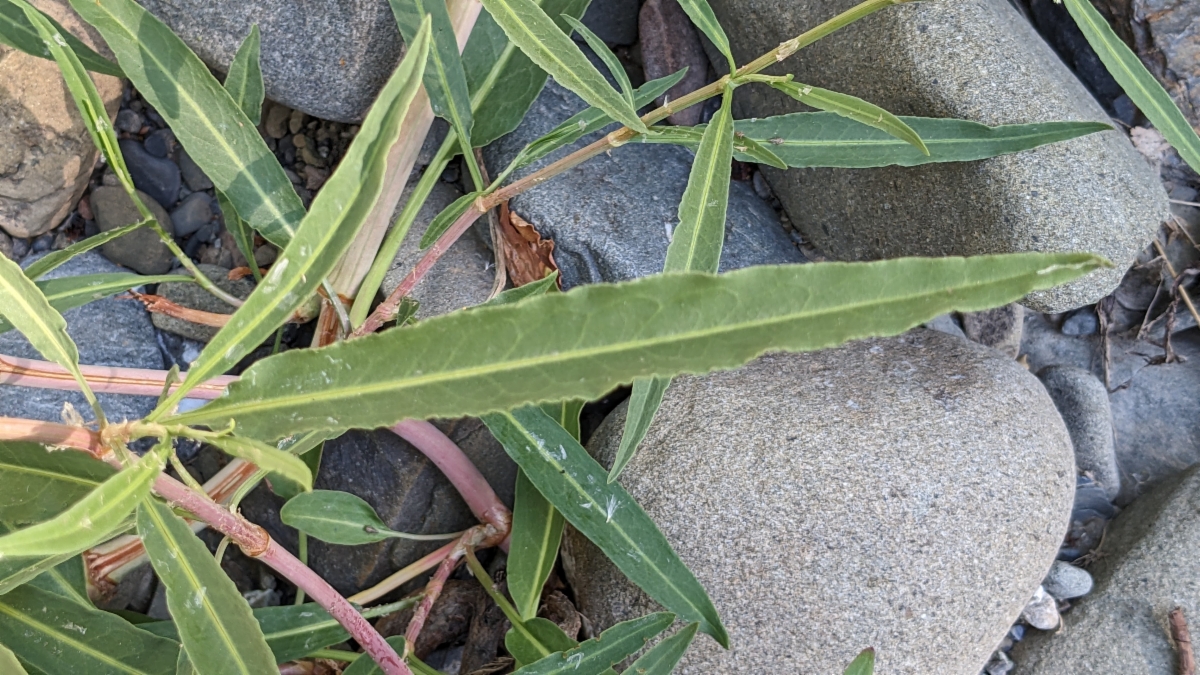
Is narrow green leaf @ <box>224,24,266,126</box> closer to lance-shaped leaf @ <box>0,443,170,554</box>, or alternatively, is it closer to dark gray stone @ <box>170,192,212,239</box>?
dark gray stone @ <box>170,192,212,239</box>

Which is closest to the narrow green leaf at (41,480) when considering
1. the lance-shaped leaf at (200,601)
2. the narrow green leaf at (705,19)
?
the lance-shaped leaf at (200,601)

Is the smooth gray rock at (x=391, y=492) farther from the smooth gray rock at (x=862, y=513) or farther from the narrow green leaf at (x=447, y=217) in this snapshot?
the narrow green leaf at (x=447, y=217)

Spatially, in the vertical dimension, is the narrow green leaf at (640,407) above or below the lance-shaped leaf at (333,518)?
above

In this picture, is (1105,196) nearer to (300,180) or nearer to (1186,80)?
(1186,80)

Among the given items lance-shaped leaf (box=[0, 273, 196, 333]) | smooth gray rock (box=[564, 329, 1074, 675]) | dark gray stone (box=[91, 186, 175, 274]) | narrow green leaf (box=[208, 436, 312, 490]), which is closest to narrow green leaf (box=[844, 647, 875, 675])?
smooth gray rock (box=[564, 329, 1074, 675])

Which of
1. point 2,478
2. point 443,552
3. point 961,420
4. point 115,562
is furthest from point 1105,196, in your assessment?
point 115,562
